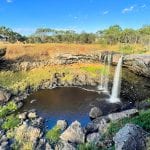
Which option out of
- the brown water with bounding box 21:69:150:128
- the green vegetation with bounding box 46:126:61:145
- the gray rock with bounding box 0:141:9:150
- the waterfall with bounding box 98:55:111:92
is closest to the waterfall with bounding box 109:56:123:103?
the brown water with bounding box 21:69:150:128

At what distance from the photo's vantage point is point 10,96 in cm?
4291

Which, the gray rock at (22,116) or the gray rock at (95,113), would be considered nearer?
the gray rock at (22,116)

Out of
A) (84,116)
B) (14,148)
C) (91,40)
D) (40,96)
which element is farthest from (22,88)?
(91,40)

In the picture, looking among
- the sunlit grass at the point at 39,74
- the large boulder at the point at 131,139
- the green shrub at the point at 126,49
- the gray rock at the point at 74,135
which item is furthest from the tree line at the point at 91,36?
the large boulder at the point at 131,139

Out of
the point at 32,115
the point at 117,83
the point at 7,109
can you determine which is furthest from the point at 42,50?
the point at 32,115

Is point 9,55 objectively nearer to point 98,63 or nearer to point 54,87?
point 54,87

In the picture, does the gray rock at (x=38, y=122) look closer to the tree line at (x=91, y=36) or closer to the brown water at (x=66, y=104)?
the brown water at (x=66, y=104)

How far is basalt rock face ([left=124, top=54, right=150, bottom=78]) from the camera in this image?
41812 millimetres

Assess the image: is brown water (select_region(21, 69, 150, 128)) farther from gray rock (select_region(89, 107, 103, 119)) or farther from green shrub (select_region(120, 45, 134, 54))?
green shrub (select_region(120, 45, 134, 54))

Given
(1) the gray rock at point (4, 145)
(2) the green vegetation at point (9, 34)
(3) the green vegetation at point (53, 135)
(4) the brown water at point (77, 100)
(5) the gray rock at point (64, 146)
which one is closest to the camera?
(5) the gray rock at point (64, 146)

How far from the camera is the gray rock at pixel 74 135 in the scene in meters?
27.1

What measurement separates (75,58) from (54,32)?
21.8 meters

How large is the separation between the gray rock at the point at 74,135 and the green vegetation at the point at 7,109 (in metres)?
10.6

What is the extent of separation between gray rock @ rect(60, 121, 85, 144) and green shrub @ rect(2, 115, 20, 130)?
20.2 feet
